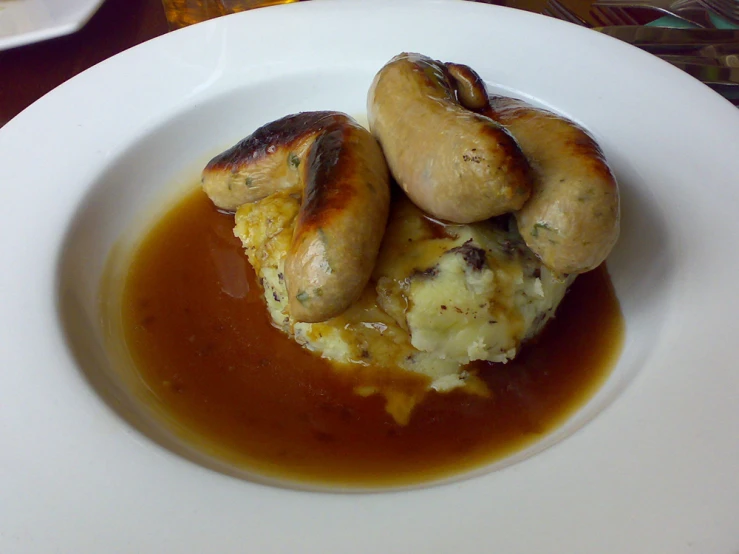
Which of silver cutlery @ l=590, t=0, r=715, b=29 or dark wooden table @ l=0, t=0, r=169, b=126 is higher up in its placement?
silver cutlery @ l=590, t=0, r=715, b=29

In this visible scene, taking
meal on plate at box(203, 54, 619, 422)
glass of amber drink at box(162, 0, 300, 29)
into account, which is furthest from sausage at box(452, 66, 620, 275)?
glass of amber drink at box(162, 0, 300, 29)

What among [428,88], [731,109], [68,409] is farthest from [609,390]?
[68,409]

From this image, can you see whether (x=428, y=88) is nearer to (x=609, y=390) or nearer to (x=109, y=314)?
(x=609, y=390)

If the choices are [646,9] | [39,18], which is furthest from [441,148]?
[646,9]

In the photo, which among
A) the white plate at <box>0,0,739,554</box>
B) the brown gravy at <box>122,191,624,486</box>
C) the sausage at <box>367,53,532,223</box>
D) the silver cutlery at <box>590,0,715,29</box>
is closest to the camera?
the white plate at <box>0,0,739,554</box>

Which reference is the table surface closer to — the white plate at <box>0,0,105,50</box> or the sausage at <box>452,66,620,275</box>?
the white plate at <box>0,0,105,50</box>

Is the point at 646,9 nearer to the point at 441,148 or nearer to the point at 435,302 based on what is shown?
the point at 441,148

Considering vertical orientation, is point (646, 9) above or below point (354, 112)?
above
